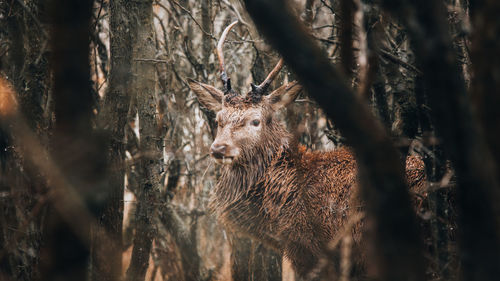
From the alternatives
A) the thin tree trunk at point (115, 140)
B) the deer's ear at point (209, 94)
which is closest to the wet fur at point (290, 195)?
the deer's ear at point (209, 94)

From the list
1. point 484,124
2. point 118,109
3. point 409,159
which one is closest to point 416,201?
point 409,159

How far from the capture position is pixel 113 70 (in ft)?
18.4

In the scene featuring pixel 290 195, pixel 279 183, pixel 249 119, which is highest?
pixel 249 119

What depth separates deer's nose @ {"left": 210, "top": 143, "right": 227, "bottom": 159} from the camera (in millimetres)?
5543

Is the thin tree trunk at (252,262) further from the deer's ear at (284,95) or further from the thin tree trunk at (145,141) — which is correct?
the deer's ear at (284,95)

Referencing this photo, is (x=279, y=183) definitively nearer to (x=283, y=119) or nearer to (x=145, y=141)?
(x=145, y=141)

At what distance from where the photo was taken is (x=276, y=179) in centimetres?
599

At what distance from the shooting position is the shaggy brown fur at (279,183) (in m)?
5.42

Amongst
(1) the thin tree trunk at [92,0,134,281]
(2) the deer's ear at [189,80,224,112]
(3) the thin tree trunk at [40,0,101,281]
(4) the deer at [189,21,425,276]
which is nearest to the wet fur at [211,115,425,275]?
(4) the deer at [189,21,425,276]

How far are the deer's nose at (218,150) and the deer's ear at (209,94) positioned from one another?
1.13 metres

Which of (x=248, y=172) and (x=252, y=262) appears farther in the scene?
(x=252, y=262)

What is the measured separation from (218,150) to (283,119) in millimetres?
4227

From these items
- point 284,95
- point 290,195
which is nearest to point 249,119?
point 284,95

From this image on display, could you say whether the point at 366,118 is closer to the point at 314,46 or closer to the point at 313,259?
the point at 314,46
